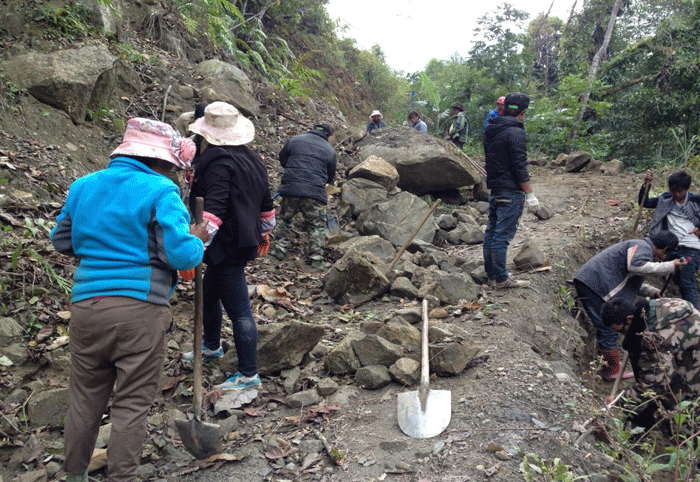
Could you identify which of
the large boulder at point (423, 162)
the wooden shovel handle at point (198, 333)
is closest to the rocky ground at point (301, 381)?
the wooden shovel handle at point (198, 333)

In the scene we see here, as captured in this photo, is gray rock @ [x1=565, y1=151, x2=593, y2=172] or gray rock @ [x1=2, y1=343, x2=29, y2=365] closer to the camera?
gray rock @ [x1=2, y1=343, x2=29, y2=365]

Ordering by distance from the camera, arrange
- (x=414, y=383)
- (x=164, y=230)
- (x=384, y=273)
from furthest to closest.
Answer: (x=384, y=273), (x=414, y=383), (x=164, y=230)

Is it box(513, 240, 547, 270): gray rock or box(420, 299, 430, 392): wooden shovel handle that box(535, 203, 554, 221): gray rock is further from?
box(420, 299, 430, 392): wooden shovel handle

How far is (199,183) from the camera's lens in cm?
344

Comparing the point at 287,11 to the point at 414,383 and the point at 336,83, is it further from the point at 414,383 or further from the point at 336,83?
the point at 414,383

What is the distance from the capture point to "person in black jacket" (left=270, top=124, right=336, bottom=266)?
629 cm

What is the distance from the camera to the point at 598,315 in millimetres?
5359

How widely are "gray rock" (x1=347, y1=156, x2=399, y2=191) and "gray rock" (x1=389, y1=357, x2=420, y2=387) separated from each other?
4882 mm

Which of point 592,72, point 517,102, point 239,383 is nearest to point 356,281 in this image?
point 239,383

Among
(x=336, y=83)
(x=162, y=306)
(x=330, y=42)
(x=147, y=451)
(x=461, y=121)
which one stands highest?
(x=330, y=42)

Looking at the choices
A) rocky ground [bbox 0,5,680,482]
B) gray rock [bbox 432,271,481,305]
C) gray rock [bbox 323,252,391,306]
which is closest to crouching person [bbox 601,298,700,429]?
rocky ground [bbox 0,5,680,482]

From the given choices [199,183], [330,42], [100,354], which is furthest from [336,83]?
[100,354]

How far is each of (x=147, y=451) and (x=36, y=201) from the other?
2.75m

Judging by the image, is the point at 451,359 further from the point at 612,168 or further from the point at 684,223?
the point at 612,168
